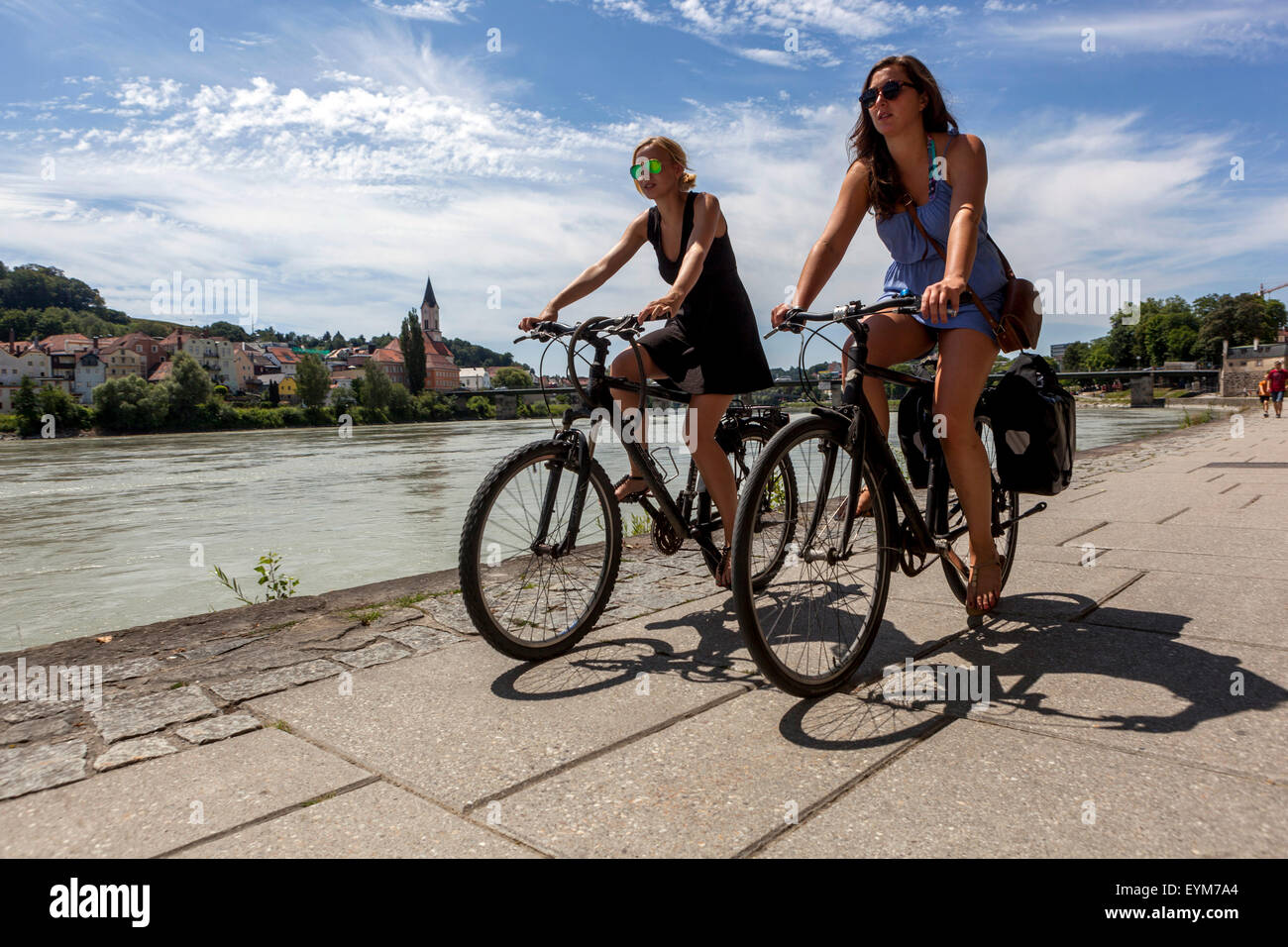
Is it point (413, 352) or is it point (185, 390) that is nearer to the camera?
point (185, 390)

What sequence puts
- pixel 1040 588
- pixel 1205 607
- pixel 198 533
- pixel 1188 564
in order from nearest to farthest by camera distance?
pixel 1205 607, pixel 1040 588, pixel 1188 564, pixel 198 533

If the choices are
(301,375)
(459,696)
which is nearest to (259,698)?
(459,696)

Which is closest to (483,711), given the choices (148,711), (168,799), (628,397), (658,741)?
(658,741)

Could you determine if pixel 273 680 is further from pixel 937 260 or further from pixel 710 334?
pixel 937 260

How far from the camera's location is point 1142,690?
2328mm

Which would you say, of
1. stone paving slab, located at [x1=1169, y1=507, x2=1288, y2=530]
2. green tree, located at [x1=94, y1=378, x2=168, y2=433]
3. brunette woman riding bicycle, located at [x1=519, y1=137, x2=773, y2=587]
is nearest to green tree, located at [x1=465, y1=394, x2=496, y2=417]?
green tree, located at [x1=94, y1=378, x2=168, y2=433]

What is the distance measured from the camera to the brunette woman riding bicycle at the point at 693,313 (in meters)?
3.14

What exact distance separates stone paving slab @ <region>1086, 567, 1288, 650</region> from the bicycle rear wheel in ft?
1.35

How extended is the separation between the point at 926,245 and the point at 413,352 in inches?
4318

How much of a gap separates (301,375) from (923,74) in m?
92.3

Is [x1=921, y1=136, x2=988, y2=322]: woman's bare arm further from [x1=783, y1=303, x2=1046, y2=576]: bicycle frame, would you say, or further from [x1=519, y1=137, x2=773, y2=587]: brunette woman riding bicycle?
[x1=519, y1=137, x2=773, y2=587]: brunette woman riding bicycle
